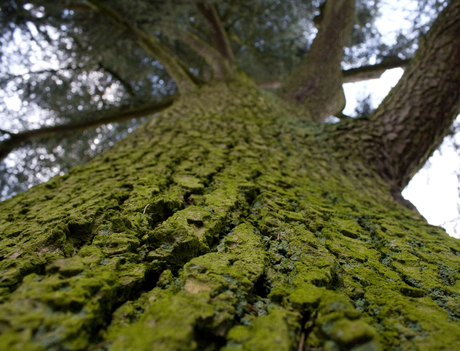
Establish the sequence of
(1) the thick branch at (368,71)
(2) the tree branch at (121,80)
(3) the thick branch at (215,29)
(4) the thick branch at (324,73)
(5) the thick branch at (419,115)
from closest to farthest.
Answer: (5) the thick branch at (419,115)
(4) the thick branch at (324,73)
(3) the thick branch at (215,29)
(1) the thick branch at (368,71)
(2) the tree branch at (121,80)

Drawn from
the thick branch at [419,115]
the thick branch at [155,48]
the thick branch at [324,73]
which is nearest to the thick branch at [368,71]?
the thick branch at [324,73]

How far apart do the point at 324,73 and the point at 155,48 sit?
2.40 meters

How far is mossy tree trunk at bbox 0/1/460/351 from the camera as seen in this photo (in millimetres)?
489

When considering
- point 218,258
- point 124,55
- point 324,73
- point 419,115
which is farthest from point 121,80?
point 218,258

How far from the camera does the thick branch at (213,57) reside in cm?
357

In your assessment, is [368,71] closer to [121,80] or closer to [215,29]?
[215,29]

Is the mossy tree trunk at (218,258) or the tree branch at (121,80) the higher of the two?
the tree branch at (121,80)

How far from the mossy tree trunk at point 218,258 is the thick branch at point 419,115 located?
478 mm

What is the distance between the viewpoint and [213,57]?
12.4 feet

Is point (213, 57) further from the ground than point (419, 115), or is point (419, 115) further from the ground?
point (213, 57)

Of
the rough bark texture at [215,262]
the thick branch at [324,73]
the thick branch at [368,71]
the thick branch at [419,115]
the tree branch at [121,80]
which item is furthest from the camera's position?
the tree branch at [121,80]

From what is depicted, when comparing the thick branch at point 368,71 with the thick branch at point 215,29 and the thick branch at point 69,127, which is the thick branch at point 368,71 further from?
the thick branch at point 69,127

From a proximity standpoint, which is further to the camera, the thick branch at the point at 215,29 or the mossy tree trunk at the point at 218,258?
the thick branch at the point at 215,29

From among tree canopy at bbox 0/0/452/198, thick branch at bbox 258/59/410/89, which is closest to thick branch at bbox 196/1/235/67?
tree canopy at bbox 0/0/452/198
